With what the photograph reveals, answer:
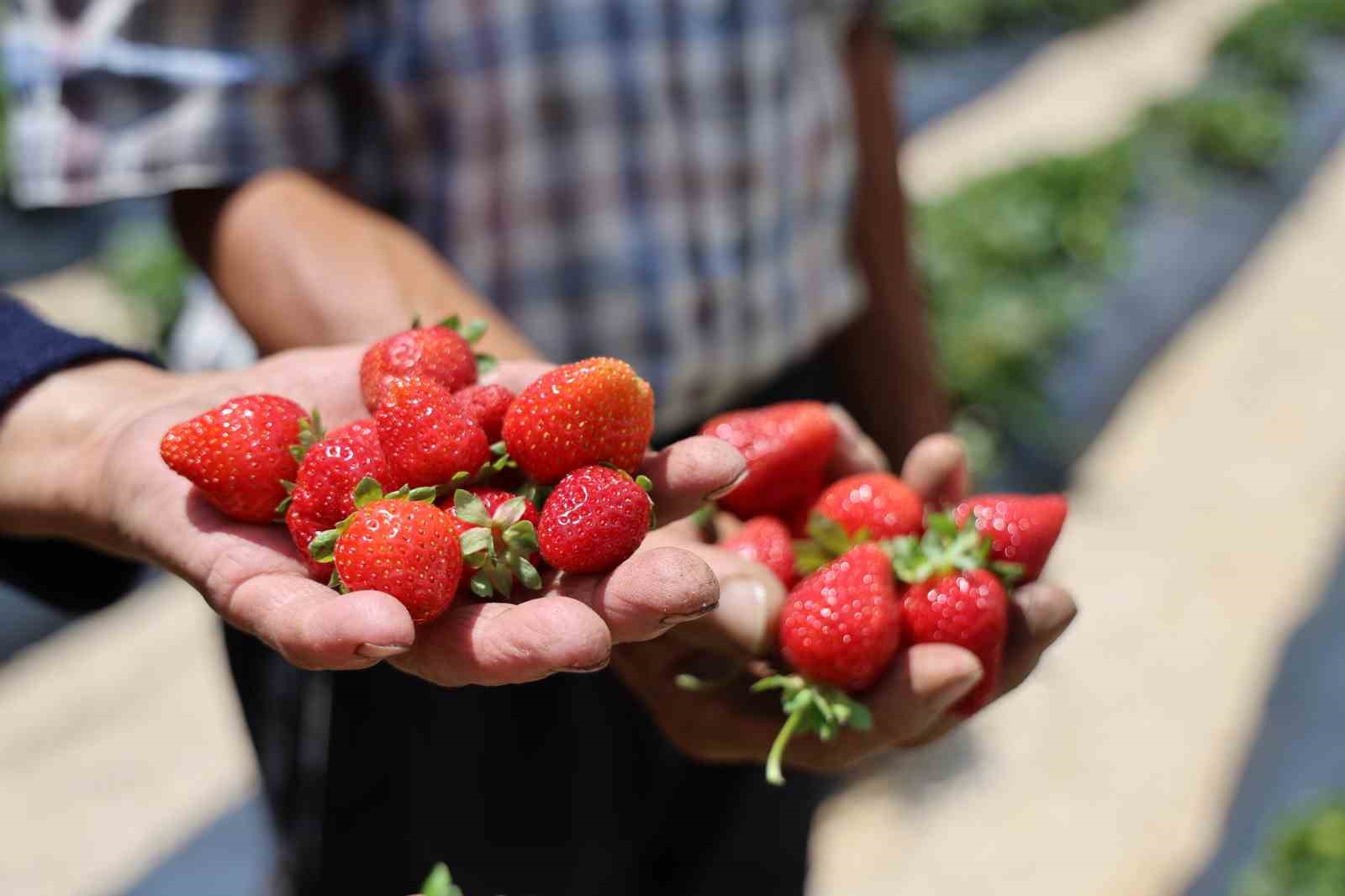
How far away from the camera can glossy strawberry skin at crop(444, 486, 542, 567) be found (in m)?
1.12

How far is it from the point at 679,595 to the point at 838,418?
1.87 ft

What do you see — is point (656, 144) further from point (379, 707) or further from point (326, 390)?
point (379, 707)

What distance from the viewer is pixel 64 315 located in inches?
198

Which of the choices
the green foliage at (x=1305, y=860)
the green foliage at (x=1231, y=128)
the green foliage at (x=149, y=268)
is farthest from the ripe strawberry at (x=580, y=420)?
the green foliage at (x=1231, y=128)

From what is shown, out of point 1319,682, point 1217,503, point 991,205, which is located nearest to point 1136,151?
point 991,205

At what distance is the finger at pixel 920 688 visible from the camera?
1199mm

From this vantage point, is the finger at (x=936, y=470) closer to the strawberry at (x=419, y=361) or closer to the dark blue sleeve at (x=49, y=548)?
the strawberry at (x=419, y=361)

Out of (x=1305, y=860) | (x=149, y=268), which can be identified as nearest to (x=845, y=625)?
(x=1305, y=860)

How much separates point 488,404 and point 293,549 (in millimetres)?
229

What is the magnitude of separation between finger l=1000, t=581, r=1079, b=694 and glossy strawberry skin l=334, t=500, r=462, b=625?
1.95 ft

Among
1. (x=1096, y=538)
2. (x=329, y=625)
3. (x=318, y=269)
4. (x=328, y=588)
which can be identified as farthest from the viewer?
(x=1096, y=538)

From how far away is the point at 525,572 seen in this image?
3.66 feet

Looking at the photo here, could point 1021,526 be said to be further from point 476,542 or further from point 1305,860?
point 1305,860

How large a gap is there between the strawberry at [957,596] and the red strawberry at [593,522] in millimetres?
344
